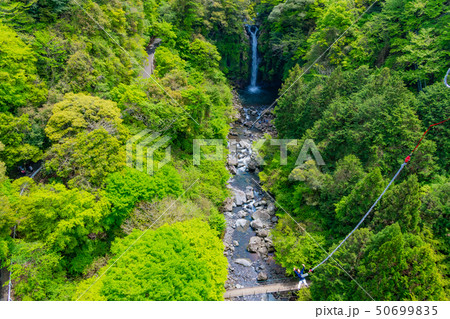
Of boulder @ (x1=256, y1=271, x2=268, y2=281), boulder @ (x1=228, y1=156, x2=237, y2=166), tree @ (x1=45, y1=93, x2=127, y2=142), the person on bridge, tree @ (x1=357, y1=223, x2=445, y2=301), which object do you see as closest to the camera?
tree @ (x1=357, y1=223, x2=445, y2=301)

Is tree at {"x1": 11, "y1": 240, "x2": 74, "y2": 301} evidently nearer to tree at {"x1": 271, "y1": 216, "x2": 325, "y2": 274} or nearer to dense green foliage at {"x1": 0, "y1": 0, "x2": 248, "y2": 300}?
dense green foliage at {"x1": 0, "y1": 0, "x2": 248, "y2": 300}

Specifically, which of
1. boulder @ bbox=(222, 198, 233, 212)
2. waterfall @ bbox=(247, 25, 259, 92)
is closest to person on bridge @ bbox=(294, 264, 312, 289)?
boulder @ bbox=(222, 198, 233, 212)

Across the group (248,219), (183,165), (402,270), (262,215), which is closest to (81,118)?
(183,165)

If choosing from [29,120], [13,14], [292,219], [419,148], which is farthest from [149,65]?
[419,148]

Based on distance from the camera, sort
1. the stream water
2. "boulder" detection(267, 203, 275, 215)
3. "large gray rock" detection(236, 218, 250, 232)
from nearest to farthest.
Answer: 1. the stream water
2. "large gray rock" detection(236, 218, 250, 232)
3. "boulder" detection(267, 203, 275, 215)

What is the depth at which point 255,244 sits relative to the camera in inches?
886

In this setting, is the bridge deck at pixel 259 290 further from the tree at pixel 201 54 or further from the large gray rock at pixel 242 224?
the tree at pixel 201 54

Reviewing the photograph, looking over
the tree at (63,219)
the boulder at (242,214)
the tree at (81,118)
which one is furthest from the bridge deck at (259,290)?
the tree at (81,118)

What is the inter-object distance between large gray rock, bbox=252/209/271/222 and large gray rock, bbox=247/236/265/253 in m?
2.35

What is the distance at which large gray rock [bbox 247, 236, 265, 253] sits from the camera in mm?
22109

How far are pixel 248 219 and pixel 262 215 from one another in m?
1.47

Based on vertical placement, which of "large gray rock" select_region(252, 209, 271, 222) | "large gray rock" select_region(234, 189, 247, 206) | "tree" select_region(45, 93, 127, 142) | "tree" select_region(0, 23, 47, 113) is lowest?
"large gray rock" select_region(252, 209, 271, 222)

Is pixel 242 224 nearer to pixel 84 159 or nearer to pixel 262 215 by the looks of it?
pixel 262 215

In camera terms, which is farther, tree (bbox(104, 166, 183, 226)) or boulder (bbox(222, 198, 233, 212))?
boulder (bbox(222, 198, 233, 212))
